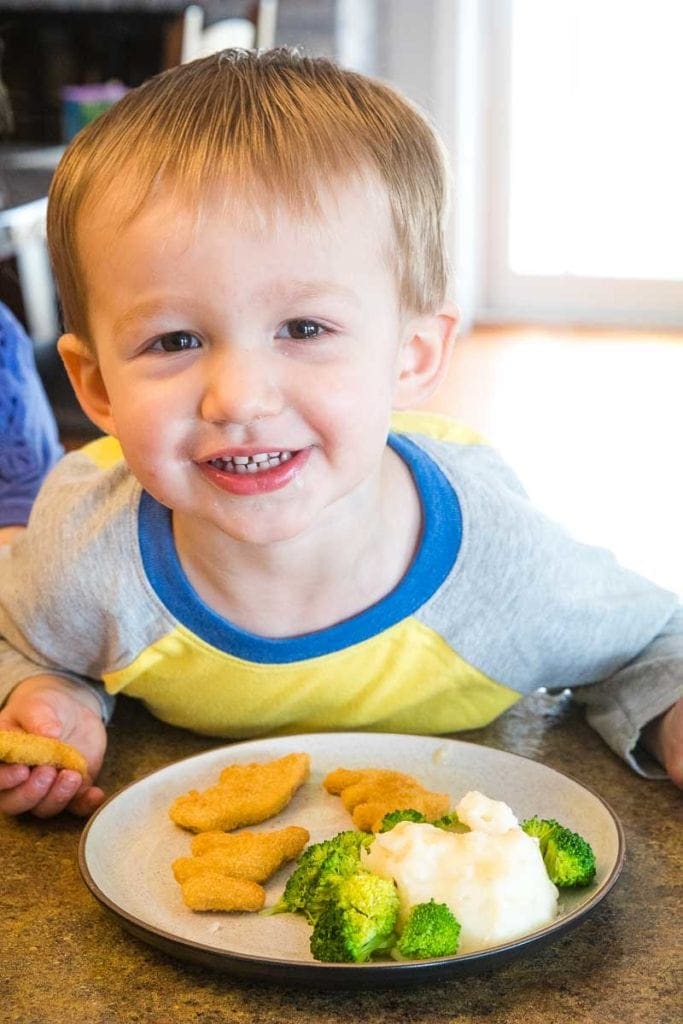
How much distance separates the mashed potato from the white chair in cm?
321

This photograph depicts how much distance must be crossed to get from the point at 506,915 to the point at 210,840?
0.73 feet

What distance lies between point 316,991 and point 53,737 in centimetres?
34

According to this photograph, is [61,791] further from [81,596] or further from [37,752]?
[81,596]

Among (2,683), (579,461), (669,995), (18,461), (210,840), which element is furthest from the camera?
(579,461)

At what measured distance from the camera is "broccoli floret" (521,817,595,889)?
2.76ft

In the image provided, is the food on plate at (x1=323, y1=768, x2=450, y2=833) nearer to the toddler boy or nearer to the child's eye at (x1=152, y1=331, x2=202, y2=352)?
the toddler boy

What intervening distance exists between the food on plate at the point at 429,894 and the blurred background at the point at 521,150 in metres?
2.29

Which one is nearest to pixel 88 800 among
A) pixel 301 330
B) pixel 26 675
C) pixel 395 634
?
pixel 26 675

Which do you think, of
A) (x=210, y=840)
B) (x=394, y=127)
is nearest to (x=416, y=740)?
(x=210, y=840)

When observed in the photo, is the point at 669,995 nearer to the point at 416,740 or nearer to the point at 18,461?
the point at 416,740

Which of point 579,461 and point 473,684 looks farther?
point 579,461

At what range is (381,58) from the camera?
416 cm

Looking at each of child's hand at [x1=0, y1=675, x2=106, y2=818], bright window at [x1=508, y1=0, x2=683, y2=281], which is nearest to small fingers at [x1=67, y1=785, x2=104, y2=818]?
child's hand at [x1=0, y1=675, x2=106, y2=818]

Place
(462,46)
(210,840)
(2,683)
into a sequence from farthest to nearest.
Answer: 1. (462,46)
2. (2,683)
3. (210,840)
